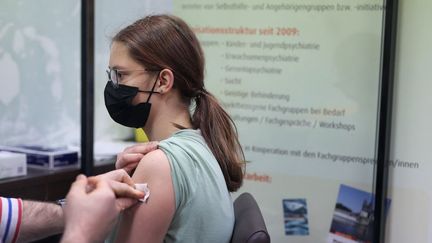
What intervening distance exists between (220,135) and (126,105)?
0.28 metres

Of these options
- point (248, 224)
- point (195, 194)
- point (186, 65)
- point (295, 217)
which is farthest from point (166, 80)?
point (295, 217)

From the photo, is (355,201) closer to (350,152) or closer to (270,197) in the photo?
(350,152)

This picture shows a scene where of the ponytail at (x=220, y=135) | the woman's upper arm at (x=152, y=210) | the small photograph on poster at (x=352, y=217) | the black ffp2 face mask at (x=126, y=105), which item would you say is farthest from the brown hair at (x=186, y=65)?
the small photograph on poster at (x=352, y=217)

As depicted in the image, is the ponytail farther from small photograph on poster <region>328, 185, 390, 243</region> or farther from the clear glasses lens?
small photograph on poster <region>328, 185, 390, 243</region>

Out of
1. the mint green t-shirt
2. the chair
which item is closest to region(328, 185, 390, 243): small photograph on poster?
the chair

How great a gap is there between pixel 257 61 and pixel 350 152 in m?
0.64

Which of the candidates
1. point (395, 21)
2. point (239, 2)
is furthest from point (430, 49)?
point (239, 2)

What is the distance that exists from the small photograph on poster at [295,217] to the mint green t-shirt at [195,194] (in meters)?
1.26

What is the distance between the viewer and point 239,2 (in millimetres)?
2580

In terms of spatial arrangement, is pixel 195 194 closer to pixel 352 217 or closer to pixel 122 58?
pixel 122 58

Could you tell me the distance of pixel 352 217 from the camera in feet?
7.84

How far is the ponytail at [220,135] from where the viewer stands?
137cm

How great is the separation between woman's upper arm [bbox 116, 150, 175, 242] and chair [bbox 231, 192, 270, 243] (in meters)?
0.18

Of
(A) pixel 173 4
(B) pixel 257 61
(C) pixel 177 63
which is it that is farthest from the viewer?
(A) pixel 173 4
